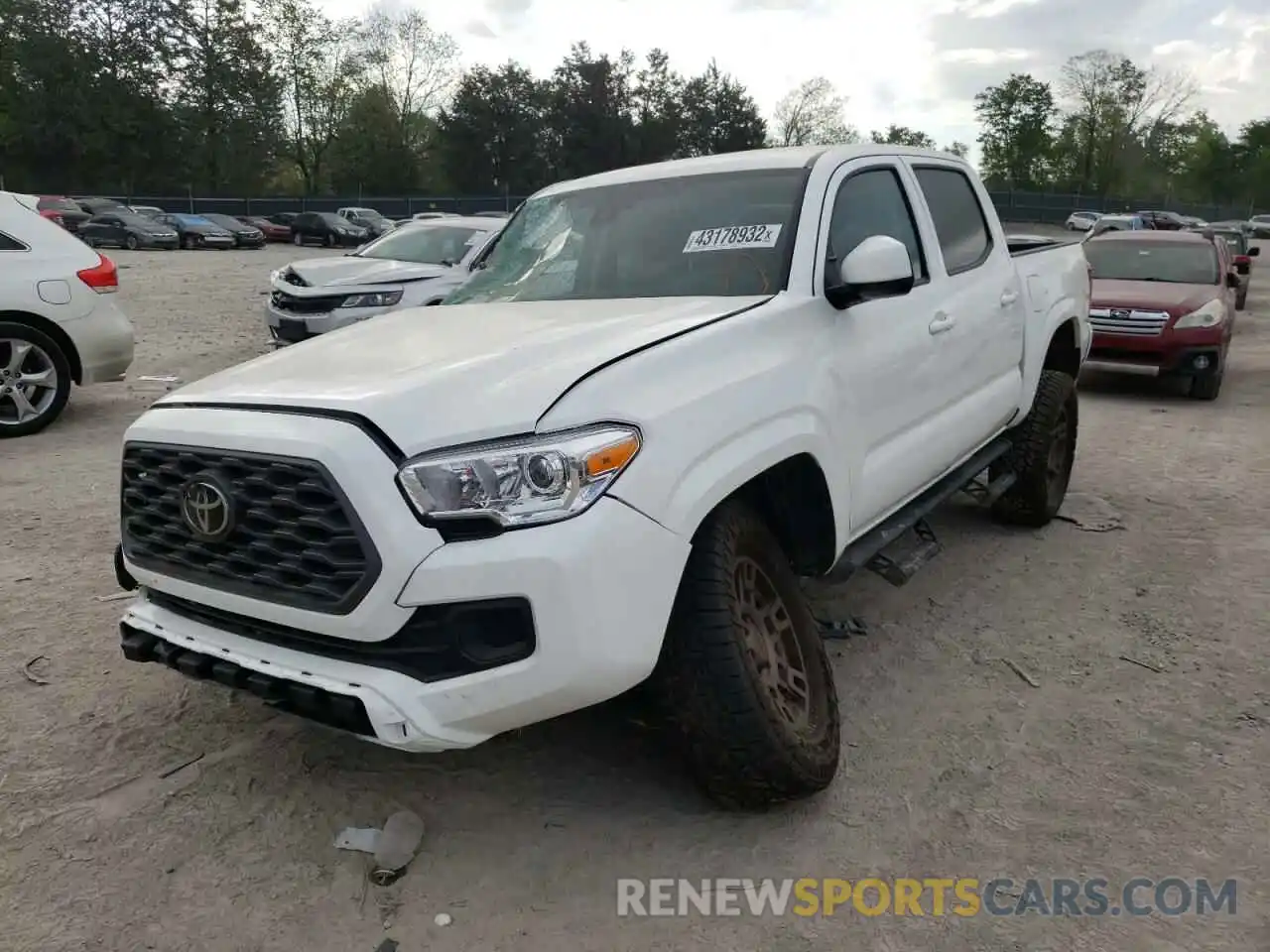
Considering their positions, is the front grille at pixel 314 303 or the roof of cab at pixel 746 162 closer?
the roof of cab at pixel 746 162

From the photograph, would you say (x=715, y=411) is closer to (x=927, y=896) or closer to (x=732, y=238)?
(x=732, y=238)

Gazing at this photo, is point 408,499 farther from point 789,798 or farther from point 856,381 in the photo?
point 856,381

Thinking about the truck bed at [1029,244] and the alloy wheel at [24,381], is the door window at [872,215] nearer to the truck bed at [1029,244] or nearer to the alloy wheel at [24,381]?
the truck bed at [1029,244]

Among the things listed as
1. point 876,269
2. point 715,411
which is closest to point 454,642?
point 715,411

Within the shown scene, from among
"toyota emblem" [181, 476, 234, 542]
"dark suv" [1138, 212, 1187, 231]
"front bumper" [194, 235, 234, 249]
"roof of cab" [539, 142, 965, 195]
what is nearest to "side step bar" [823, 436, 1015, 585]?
"roof of cab" [539, 142, 965, 195]

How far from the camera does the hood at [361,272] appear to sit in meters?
10.1

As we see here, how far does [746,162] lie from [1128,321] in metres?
7.46

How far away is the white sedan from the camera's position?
9.88 metres

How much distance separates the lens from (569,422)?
2332 mm

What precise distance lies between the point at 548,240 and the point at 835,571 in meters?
1.81

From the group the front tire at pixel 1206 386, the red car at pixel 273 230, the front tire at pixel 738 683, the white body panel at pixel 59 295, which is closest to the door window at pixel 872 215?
the front tire at pixel 738 683

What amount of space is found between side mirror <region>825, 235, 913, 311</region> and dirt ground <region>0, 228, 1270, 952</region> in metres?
1.45

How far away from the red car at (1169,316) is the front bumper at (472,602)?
8308 millimetres

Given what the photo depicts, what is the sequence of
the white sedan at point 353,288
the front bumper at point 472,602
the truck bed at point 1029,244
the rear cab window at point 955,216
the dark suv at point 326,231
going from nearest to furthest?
the front bumper at point 472,602
the rear cab window at point 955,216
the truck bed at point 1029,244
the white sedan at point 353,288
the dark suv at point 326,231
